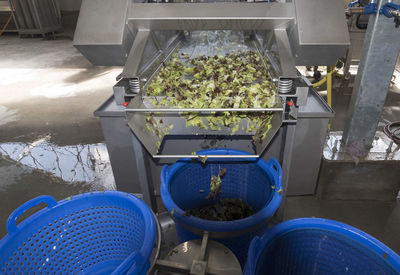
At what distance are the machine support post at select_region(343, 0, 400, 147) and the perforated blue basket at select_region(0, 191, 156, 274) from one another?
171 centimetres

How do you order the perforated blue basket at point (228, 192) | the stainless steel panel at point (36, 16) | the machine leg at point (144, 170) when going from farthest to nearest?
the stainless steel panel at point (36, 16)
the machine leg at point (144, 170)
the perforated blue basket at point (228, 192)

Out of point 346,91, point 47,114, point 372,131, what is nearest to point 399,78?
point 346,91

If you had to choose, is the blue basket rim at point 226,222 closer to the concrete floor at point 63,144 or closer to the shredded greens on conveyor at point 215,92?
the shredded greens on conveyor at point 215,92

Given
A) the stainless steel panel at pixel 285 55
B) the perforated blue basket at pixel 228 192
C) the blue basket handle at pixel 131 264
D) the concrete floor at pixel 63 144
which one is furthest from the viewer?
the concrete floor at pixel 63 144

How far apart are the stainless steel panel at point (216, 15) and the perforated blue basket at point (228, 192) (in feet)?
2.28

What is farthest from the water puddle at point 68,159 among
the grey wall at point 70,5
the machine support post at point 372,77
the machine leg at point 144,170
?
the grey wall at point 70,5

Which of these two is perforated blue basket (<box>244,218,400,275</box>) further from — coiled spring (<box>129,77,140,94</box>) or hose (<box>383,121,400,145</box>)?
hose (<box>383,121,400,145</box>)

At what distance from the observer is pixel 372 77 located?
1.82 meters

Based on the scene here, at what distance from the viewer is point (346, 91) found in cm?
402

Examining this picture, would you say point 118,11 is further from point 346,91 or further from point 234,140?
point 346,91

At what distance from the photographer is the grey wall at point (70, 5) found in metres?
9.78

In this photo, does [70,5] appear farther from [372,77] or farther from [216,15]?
[372,77]

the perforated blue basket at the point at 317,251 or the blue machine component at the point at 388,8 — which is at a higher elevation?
the blue machine component at the point at 388,8

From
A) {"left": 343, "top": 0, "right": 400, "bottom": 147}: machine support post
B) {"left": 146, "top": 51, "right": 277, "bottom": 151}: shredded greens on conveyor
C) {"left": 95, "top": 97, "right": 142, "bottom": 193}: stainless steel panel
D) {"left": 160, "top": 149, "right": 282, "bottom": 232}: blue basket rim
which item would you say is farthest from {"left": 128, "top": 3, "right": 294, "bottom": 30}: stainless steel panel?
{"left": 160, "top": 149, "right": 282, "bottom": 232}: blue basket rim
